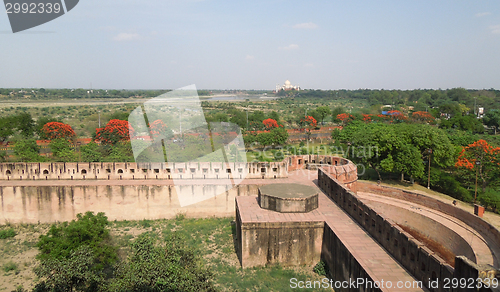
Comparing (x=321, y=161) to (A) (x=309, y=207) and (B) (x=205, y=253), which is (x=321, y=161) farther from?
(B) (x=205, y=253)

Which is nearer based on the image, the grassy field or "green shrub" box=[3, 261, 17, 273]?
the grassy field

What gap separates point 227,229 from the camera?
805 inches

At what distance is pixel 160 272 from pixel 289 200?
842cm

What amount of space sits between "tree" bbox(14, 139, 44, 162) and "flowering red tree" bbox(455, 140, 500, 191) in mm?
35565

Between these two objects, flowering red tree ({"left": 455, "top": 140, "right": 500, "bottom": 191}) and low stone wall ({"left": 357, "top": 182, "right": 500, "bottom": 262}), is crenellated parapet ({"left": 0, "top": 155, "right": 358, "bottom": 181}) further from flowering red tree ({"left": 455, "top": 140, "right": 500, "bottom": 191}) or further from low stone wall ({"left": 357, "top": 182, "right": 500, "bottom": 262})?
flowering red tree ({"left": 455, "top": 140, "right": 500, "bottom": 191})

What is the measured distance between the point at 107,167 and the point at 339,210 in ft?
51.8

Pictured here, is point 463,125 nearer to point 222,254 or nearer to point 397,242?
point 397,242

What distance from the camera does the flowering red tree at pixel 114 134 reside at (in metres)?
36.9

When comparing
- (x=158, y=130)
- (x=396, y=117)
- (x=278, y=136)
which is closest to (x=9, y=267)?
(x=158, y=130)

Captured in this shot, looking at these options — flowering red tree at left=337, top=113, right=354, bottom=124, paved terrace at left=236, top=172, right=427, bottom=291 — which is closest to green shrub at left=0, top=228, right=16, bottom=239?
paved terrace at left=236, top=172, right=427, bottom=291

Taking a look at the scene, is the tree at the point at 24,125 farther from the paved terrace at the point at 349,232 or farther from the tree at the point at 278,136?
the paved terrace at the point at 349,232

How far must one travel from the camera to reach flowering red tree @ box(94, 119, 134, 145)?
36856 mm

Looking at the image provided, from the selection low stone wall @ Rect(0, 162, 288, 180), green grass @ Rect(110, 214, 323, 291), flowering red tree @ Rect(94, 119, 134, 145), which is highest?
flowering red tree @ Rect(94, 119, 134, 145)

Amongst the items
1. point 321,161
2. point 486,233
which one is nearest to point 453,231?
point 486,233
